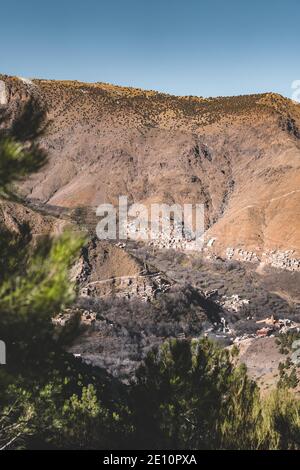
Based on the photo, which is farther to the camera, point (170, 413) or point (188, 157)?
point (188, 157)

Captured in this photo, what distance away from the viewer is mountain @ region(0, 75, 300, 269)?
Result: 205 feet

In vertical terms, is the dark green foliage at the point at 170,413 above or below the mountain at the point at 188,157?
below

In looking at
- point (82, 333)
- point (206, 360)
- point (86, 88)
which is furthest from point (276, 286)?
point (86, 88)

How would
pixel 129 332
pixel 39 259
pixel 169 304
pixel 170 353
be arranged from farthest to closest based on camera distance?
pixel 169 304 < pixel 129 332 < pixel 170 353 < pixel 39 259

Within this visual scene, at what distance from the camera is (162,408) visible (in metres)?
14.1

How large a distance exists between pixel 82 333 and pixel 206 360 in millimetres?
6832

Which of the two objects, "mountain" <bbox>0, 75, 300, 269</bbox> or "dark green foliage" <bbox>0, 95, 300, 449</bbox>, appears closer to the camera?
"dark green foliage" <bbox>0, 95, 300, 449</bbox>

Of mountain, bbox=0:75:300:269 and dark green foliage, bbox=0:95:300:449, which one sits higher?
mountain, bbox=0:75:300:269

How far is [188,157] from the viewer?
82938mm

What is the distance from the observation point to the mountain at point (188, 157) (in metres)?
62.5

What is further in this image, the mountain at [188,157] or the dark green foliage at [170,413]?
the mountain at [188,157]

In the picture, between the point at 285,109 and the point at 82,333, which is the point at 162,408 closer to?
the point at 82,333

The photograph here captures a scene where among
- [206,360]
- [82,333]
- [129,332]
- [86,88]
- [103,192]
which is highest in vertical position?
[86,88]

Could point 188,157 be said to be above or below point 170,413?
above
